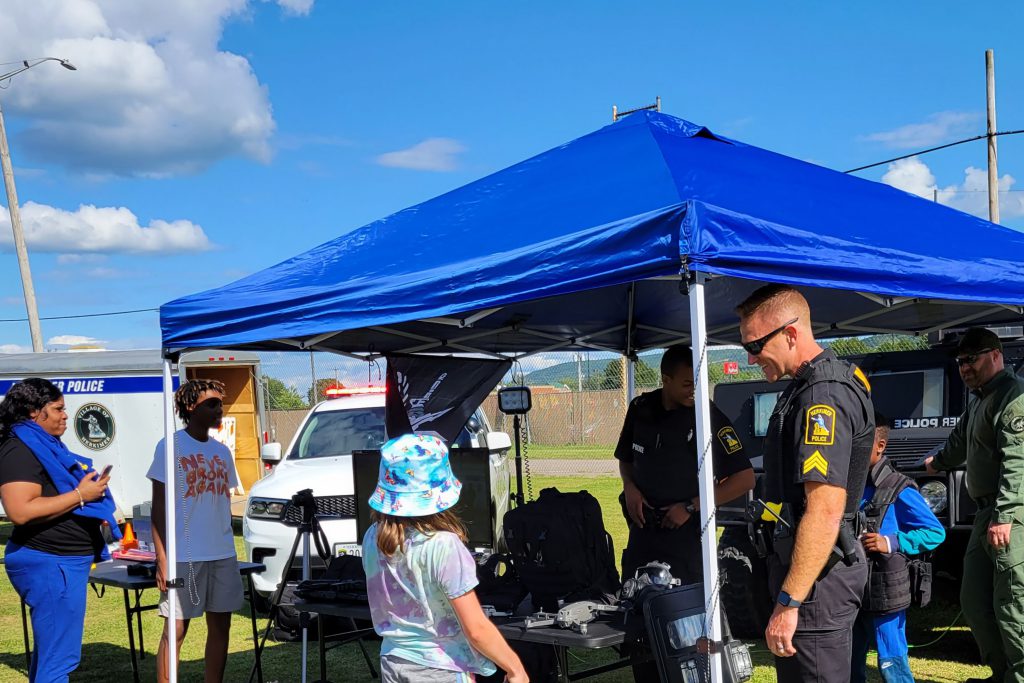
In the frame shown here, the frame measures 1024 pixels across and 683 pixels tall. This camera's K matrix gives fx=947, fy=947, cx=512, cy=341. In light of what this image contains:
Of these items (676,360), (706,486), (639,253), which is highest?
(639,253)

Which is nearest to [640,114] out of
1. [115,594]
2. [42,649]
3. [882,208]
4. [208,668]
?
[882,208]

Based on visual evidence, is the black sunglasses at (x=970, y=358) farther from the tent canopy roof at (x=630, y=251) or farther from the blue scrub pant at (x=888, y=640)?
the blue scrub pant at (x=888, y=640)

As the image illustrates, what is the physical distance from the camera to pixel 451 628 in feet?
10.1

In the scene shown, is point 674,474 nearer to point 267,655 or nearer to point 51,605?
point 51,605

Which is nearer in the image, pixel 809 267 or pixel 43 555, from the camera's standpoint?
pixel 809 267

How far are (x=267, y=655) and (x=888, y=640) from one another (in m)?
4.46

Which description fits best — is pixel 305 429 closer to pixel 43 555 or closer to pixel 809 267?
pixel 43 555

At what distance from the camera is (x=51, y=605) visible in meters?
5.04

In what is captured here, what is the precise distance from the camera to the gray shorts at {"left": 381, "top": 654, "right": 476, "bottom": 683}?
307cm

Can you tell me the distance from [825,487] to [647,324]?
12.3 ft

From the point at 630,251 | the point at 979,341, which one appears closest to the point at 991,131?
the point at 979,341

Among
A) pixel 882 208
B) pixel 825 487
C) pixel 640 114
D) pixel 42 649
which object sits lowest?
pixel 42 649

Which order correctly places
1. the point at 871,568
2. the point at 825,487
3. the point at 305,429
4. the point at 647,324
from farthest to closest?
the point at 305,429
the point at 647,324
the point at 871,568
the point at 825,487

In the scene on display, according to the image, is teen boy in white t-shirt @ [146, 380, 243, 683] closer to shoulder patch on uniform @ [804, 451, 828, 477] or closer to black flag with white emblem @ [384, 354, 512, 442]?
black flag with white emblem @ [384, 354, 512, 442]
